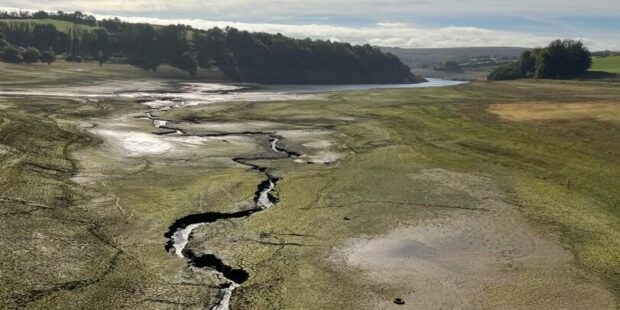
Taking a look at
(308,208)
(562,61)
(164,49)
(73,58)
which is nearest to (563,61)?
(562,61)

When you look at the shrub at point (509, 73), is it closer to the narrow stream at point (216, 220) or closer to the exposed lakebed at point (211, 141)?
the exposed lakebed at point (211, 141)

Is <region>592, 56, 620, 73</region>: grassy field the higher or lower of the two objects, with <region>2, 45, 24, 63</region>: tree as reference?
higher

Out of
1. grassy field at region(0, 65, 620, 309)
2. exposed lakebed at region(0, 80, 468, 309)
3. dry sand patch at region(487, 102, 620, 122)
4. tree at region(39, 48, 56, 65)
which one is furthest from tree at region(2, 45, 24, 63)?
dry sand patch at region(487, 102, 620, 122)

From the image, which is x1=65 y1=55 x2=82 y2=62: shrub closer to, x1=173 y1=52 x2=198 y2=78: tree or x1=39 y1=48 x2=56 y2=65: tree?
x1=39 y1=48 x2=56 y2=65: tree

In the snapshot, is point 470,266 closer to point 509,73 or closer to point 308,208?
point 308,208

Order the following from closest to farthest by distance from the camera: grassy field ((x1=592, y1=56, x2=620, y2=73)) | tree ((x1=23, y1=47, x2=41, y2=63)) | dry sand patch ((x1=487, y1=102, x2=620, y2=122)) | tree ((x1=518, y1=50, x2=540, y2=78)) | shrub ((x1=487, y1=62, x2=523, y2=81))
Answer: dry sand patch ((x1=487, y1=102, x2=620, y2=122))
grassy field ((x1=592, y1=56, x2=620, y2=73))
tree ((x1=518, y1=50, x2=540, y2=78))
shrub ((x1=487, y1=62, x2=523, y2=81))
tree ((x1=23, y1=47, x2=41, y2=63))

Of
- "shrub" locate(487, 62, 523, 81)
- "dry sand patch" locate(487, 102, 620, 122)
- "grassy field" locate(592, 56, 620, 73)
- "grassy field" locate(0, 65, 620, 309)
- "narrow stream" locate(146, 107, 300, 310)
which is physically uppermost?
"grassy field" locate(592, 56, 620, 73)

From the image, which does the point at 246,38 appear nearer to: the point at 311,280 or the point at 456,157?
the point at 456,157

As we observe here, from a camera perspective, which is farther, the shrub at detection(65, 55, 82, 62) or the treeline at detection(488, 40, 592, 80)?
the shrub at detection(65, 55, 82, 62)
